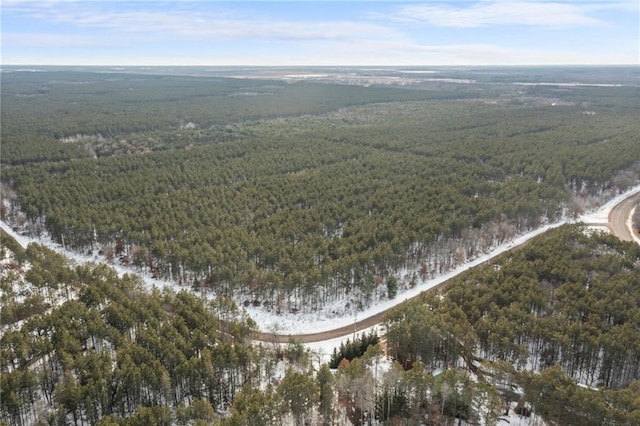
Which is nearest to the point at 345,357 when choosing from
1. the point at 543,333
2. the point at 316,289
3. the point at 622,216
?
the point at 316,289

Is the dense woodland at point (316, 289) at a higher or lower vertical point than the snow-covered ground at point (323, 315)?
higher

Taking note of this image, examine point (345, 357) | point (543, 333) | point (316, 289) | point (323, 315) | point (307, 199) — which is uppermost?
point (307, 199)

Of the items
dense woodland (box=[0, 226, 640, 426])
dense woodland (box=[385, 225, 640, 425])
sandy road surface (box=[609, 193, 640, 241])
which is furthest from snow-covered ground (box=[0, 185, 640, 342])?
sandy road surface (box=[609, 193, 640, 241])

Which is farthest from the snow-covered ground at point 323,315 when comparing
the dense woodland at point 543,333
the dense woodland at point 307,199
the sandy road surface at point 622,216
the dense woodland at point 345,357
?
the sandy road surface at point 622,216

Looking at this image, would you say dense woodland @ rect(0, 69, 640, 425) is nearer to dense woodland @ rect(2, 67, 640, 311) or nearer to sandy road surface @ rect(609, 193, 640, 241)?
dense woodland @ rect(2, 67, 640, 311)

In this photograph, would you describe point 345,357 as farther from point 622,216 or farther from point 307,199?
point 622,216

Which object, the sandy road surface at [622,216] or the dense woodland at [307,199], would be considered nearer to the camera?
the dense woodland at [307,199]

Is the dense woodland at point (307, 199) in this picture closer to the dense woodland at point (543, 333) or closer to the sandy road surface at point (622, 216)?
the sandy road surface at point (622, 216)

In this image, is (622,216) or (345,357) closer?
(345,357)

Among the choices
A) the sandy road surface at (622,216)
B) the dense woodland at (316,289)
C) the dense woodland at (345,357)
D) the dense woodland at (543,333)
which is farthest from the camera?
the sandy road surface at (622,216)

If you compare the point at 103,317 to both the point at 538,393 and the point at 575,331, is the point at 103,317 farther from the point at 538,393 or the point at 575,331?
the point at 575,331

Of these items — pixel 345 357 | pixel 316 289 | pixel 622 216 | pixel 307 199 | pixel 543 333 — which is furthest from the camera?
pixel 622 216
